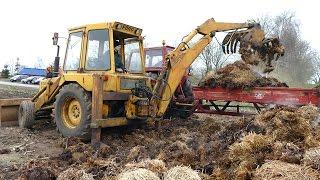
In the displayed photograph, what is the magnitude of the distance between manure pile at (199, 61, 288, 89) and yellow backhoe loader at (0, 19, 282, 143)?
2.75 ft

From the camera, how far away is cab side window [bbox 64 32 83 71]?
905 centimetres

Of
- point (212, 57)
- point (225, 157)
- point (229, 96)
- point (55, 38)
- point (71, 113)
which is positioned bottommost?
point (225, 157)

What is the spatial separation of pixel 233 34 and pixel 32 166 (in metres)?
6.52

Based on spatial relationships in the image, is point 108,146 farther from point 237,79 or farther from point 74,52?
point 237,79

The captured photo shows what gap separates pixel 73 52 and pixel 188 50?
2777mm

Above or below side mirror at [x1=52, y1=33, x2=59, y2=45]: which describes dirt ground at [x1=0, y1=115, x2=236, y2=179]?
below

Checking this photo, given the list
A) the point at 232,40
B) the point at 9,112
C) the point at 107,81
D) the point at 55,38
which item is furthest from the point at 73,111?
the point at 232,40

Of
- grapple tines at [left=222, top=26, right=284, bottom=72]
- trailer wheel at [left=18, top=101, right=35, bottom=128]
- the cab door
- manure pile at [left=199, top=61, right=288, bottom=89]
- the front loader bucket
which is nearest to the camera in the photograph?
the cab door

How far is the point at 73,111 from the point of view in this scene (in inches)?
347

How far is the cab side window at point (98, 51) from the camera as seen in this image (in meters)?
8.65

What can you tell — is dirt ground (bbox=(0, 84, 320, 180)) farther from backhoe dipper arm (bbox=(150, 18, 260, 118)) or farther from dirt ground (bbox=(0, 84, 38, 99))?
dirt ground (bbox=(0, 84, 38, 99))

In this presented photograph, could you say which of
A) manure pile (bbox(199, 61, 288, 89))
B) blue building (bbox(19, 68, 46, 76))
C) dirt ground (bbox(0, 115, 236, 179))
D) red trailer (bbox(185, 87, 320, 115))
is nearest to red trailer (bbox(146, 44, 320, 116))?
red trailer (bbox(185, 87, 320, 115))

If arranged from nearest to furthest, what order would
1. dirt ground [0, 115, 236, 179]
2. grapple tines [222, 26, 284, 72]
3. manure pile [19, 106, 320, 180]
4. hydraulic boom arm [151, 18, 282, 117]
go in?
1. manure pile [19, 106, 320, 180]
2. dirt ground [0, 115, 236, 179]
3. hydraulic boom arm [151, 18, 282, 117]
4. grapple tines [222, 26, 284, 72]

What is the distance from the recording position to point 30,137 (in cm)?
898
